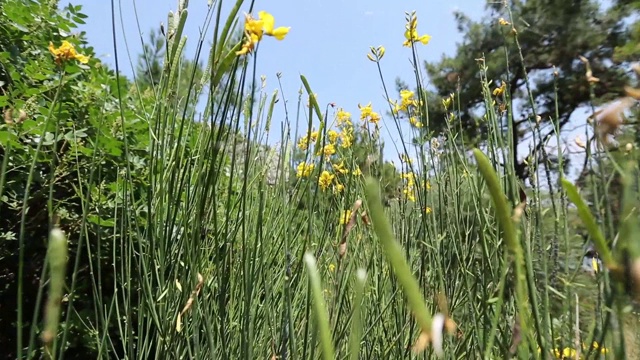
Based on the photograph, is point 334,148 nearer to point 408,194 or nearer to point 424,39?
point 408,194

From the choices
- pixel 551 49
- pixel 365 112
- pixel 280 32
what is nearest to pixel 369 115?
pixel 365 112

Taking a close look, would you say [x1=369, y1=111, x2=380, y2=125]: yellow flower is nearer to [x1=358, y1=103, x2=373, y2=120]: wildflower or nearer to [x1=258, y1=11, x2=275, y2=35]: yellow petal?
[x1=358, y1=103, x2=373, y2=120]: wildflower

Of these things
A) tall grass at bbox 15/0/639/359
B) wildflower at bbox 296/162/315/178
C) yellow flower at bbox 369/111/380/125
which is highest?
yellow flower at bbox 369/111/380/125

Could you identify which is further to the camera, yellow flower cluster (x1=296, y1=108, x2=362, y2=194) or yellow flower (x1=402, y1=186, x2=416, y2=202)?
yellow flower cluster (x1=296, y1=108, x2=362, y2=194)

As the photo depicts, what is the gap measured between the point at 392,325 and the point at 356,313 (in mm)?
879

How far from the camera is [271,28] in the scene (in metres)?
0.53

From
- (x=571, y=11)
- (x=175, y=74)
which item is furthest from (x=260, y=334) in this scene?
(x=571, y=11)

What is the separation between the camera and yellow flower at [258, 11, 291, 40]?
524 millimetres

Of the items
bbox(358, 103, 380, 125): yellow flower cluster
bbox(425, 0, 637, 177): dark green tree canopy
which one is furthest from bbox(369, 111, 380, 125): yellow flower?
bbox(425, 0, 637, 177): dark green tree canopy

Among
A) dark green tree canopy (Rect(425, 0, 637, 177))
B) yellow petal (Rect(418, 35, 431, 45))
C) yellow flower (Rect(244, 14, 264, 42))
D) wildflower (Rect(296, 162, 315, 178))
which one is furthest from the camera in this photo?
dark green tree canopy (Rect(425, 0, 637, 177))

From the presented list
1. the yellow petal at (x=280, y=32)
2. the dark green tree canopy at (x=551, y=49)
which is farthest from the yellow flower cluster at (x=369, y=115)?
the dark green tree canopy at (x=551, y=49)

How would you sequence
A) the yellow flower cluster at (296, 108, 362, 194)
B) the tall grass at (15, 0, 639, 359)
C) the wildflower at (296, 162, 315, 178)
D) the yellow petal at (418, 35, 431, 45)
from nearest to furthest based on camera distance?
the tall grass at (15, 0, 639, 359), the wildflower at (296, 162, 315, 178), the yellow petal at (418, 35, 431, 45), the yellow flower cluster at (296, 108, 362, 194)

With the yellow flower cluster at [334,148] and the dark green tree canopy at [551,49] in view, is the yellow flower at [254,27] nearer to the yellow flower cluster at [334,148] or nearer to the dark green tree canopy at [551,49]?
the yellow flower cluster at [334,148]

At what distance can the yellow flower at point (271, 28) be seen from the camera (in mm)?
524
